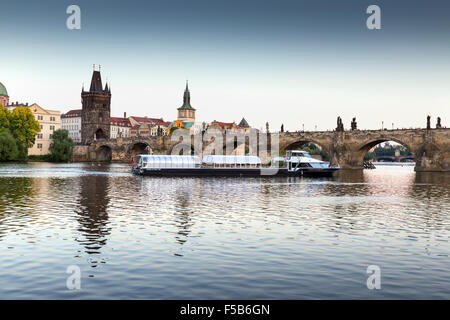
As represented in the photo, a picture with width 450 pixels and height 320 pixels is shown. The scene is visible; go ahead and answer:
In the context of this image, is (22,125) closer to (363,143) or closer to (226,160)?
(226,160)

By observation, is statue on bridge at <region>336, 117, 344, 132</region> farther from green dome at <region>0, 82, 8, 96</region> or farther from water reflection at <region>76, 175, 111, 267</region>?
green dome at <region>0, 82, 8, 96</region>

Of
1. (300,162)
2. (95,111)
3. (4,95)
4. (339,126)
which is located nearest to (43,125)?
(95,111)

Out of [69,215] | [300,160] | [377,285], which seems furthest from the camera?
[300,160]

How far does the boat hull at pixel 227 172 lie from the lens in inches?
2628

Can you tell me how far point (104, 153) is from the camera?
548 feet

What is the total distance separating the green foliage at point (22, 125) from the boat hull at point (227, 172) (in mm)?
53037

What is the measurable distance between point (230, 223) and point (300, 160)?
178 feet

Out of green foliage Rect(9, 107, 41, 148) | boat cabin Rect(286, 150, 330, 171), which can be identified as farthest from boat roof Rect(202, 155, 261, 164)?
green foliage Rect(9, 107, 41, 148)

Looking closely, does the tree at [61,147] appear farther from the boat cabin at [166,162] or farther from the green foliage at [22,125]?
the boat cabin at [166,162]

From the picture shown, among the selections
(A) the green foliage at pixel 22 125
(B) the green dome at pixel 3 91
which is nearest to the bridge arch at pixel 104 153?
(A) the green foliage at pixel 22 125

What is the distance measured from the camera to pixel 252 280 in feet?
38.8
